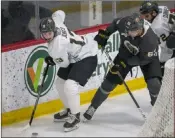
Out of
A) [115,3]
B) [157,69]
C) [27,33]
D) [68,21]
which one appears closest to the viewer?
[157,69]

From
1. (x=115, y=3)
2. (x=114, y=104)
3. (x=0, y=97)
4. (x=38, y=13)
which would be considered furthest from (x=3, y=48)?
(x=115, y=3)

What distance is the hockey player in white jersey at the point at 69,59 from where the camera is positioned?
377 centimetres

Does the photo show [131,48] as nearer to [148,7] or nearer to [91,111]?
[148,7]

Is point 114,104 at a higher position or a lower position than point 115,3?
lower

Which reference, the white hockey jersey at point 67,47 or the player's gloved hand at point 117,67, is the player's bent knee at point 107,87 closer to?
the player's gloved hand at point 117,67

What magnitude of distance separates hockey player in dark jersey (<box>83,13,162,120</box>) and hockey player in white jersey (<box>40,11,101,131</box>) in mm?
146

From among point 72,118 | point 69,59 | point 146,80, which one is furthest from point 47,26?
point 146,80

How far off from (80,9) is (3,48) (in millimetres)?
1110

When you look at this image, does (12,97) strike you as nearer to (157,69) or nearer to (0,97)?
(0,97)

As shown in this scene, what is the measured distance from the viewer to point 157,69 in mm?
3904

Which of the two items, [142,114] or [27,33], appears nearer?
[142,114]

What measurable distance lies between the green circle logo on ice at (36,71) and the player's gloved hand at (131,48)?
66cm

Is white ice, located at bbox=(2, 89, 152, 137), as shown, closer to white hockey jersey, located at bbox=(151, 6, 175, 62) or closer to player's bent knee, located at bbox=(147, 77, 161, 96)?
player's bent knee, located at bbox=(147, 77, 161, 96)

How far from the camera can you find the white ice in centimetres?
383
